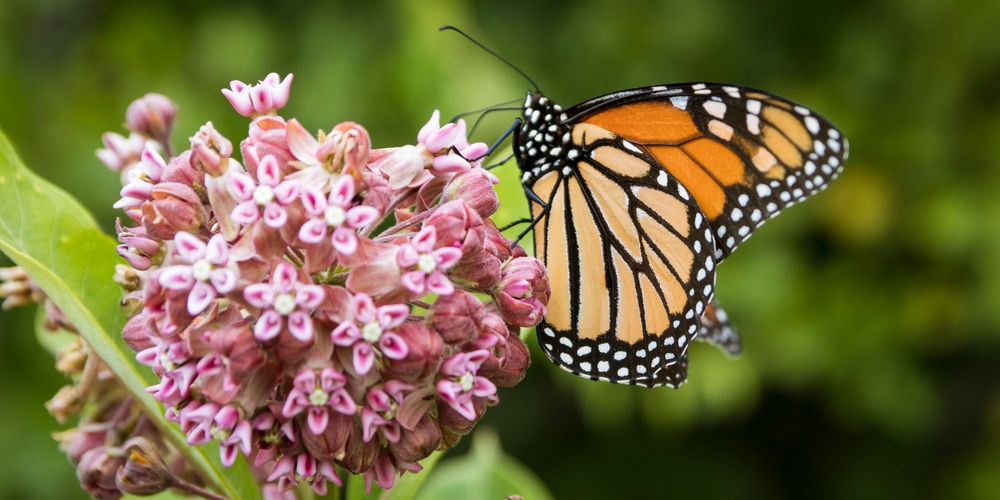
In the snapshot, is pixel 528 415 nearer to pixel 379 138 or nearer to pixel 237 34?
pixel 379 138

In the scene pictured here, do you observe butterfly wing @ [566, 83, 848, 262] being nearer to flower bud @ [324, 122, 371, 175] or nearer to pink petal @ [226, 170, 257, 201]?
flower bud @ [324, 122, 371, 175]

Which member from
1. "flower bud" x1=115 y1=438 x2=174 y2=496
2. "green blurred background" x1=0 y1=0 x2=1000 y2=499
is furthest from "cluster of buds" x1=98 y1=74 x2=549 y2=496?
"green blurred background" x1=0 y1=0 x2=1000 y2=499

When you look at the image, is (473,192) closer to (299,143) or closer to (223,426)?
(299,143)

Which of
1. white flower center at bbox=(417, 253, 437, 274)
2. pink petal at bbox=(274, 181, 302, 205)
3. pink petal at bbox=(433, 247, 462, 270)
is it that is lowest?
white flower center at bbox=(417, 253, 437, 274)

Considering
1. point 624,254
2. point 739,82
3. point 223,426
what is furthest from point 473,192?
point 739,82

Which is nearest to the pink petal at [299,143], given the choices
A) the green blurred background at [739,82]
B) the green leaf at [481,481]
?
the green leaf at [481,481]
